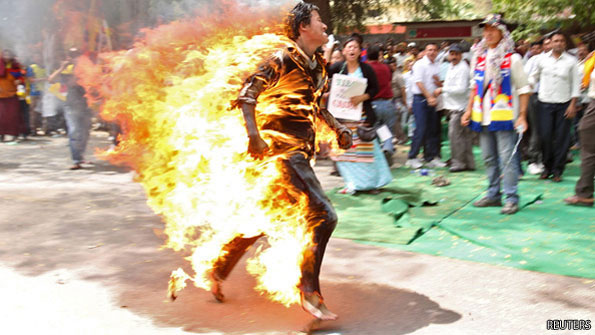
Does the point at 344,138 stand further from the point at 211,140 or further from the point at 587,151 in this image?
the point at 587,151

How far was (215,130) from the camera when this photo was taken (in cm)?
421

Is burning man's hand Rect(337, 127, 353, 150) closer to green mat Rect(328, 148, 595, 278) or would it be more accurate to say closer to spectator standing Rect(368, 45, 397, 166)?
green mat Rect(328, 148, 595, 278)

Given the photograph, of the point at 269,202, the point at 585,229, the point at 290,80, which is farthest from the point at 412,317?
the point at 585,229

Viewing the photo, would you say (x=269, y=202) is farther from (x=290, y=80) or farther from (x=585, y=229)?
(x=585, y=229)

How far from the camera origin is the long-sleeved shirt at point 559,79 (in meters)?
8.98

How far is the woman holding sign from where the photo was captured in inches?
330

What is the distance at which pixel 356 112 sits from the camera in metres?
8.46

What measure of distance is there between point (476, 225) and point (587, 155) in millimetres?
1805

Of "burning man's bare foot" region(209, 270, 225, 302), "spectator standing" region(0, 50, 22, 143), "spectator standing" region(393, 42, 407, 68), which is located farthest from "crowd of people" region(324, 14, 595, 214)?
"spectator standing" region(0, 50, 22, 143)

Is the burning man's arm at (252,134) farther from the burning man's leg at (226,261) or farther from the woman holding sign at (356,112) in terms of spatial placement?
the woman holding sign at (356,112)

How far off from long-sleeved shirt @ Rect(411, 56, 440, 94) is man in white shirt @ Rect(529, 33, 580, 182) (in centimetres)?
177

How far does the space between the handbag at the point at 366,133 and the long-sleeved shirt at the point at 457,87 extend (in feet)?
7.26

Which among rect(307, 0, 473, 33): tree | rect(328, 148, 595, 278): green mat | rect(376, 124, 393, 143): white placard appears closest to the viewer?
rect(328, 148, 595, 278): green mat

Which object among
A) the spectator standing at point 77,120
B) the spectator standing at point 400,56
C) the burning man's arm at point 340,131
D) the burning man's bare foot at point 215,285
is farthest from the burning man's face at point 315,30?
the spectator standing at point 400,56
